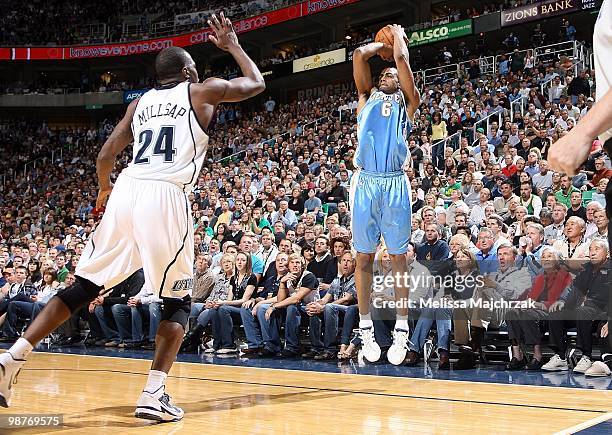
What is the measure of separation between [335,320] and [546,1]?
527 inches

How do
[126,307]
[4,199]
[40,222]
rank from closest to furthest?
[126,307]
[40,222]
[4,199]

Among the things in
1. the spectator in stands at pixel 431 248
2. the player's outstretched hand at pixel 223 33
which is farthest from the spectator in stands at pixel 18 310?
the player's outstretched hand at pixel 223 33

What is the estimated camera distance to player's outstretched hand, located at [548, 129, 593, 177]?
5.05ft

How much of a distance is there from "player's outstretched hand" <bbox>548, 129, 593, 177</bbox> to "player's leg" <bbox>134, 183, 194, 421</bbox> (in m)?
2.19

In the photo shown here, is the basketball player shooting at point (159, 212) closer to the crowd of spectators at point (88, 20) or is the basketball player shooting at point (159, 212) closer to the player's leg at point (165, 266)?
the player's leg at point (165, 266)

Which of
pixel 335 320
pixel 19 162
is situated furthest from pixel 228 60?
pixel 335 320

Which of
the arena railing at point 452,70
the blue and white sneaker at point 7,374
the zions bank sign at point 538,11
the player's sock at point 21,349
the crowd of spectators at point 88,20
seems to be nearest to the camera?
the blue and white sneaker at point 7,374

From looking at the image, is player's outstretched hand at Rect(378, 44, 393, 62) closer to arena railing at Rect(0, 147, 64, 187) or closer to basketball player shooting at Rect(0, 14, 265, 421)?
basketball player shooting at Rect(0, 14, 265, 421)

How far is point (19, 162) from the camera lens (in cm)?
2662

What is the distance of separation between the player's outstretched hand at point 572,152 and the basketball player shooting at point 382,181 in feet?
11.3

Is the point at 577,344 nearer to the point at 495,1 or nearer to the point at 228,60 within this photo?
the point at 495,1

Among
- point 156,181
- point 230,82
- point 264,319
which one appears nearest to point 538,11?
point 264,319

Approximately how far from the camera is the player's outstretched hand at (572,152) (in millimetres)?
1540

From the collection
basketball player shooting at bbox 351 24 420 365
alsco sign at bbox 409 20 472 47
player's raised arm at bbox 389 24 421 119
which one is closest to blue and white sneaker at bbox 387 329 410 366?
basketball player shooting at bbox 351 24 420 365
